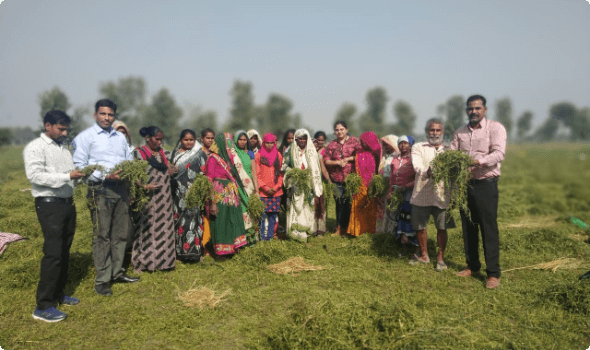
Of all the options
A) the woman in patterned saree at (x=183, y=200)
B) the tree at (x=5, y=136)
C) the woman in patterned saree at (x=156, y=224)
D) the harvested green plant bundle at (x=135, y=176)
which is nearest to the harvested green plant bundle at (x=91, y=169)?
the harvested green plant bundle at (x=135, y=176)

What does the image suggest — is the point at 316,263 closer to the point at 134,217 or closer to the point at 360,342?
the point at 360,342

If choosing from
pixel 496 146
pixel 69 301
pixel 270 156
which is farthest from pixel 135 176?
pixel 496 146

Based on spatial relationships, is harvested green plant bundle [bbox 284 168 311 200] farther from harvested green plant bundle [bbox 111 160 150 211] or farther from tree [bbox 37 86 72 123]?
tree [bbox 37 86 72 123]

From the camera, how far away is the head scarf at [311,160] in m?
7.14

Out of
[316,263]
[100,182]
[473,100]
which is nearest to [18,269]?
[100,182]

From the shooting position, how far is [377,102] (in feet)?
178

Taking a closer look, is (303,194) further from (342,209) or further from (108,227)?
(108,227)

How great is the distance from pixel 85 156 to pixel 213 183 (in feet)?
7.05

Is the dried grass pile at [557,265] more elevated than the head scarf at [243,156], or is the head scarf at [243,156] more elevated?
the head scarf at [243,156]

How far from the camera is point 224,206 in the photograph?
20.4 feet

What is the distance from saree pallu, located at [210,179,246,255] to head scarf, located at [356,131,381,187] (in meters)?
2.68

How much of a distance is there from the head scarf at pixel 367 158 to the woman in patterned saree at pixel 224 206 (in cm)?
262

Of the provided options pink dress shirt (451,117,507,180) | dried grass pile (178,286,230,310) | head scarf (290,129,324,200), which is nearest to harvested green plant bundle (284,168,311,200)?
head scarf (290,129,324,200)

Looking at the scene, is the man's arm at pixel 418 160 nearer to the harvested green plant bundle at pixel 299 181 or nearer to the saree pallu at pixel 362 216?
the saree pallu at pixel 362 216
